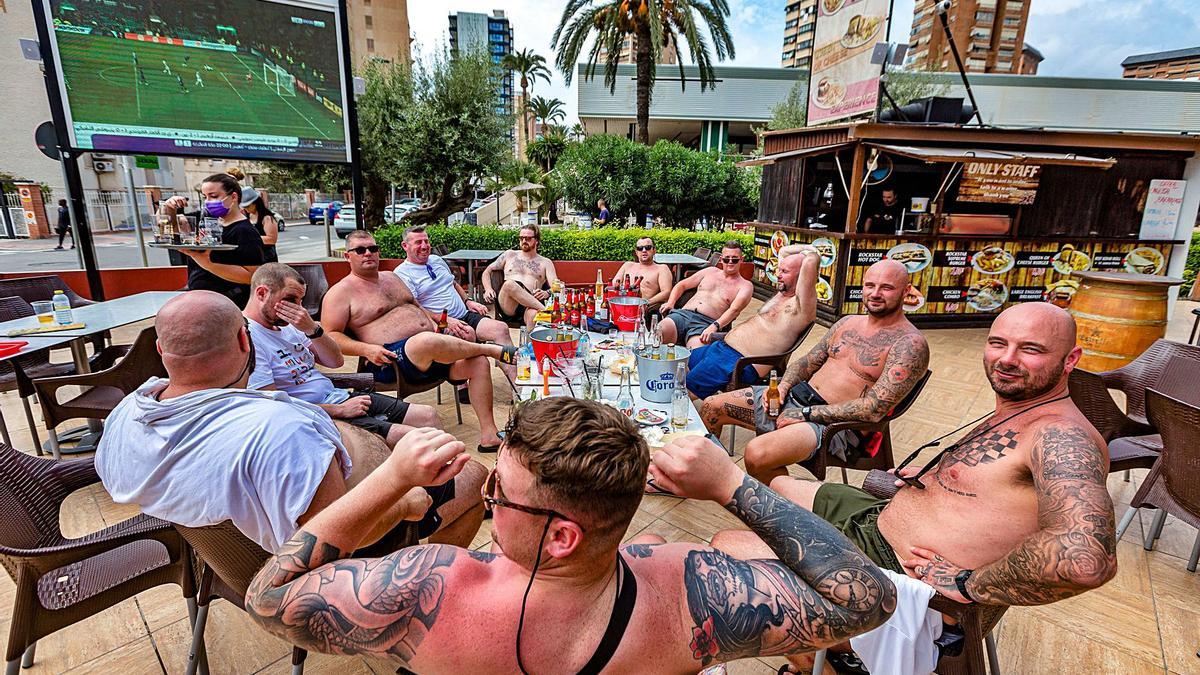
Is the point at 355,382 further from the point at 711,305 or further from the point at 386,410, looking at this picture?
the point at 711,305

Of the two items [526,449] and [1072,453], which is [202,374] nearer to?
[526,449]

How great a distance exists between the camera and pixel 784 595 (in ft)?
3.10

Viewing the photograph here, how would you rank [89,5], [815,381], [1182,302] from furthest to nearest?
[1182,302] < [89,5] < [815,381]

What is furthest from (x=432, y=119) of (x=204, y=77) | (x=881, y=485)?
(x=881, y=485)

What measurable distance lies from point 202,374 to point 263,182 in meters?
17.9

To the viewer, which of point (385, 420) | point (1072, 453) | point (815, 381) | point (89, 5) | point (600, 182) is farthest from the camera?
point (600, 182)

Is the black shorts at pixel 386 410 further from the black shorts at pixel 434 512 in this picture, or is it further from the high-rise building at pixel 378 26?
the high-rise building at pixel 378 26

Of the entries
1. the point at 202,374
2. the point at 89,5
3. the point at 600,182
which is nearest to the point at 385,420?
the point at 202,374

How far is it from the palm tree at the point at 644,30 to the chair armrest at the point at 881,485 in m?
11.9

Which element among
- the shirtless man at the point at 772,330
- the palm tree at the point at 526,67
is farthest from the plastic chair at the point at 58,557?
the palm tree at the point at 526,67

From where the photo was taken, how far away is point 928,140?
679 cm

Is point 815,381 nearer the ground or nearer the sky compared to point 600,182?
nearer the ground

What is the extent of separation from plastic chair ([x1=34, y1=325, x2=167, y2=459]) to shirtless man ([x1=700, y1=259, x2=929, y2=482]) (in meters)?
3.10

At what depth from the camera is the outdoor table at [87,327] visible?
119 inches
